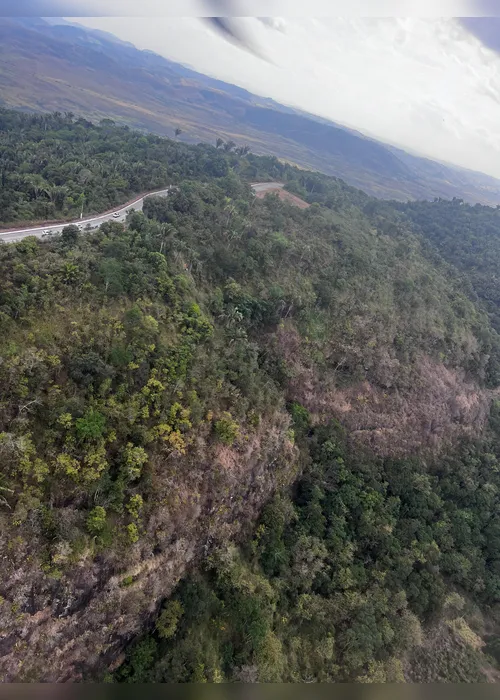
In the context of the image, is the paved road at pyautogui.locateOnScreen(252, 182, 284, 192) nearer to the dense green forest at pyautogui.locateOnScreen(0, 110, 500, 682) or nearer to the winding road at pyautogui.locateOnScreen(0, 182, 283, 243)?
the dense green forest at pyautogui.locateOnScreen(0, 110, 500, 682)

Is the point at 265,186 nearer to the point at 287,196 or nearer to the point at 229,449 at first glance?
the point at 287,196

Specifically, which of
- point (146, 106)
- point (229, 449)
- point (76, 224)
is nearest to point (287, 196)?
point (76, 224)

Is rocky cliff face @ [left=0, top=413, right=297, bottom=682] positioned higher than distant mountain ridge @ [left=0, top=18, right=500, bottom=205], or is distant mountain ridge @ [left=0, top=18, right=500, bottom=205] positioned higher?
distant mountain ridge @ [left=0, top=18, right=500, bottom=205]

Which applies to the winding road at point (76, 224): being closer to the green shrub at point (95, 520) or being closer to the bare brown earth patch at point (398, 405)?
the bare brown earth patch at point (398, 405)

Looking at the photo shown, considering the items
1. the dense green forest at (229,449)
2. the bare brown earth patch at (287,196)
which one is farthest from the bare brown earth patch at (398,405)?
the bare brown earth patch at (287,196)

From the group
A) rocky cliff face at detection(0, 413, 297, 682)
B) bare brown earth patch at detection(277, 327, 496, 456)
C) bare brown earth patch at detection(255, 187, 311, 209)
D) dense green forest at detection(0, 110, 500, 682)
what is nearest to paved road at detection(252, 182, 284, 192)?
bare brown earth patch at detection(255, 187, 311, 209)

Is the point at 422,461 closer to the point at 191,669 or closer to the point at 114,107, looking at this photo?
the point at 191,669
